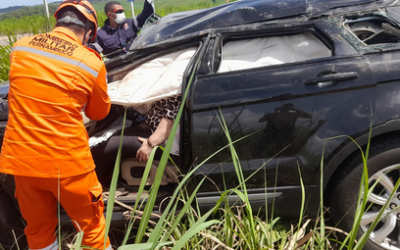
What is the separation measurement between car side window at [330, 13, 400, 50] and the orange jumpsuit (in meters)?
1.60

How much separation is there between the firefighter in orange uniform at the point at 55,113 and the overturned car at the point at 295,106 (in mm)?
400

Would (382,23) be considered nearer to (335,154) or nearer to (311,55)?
(311,55)

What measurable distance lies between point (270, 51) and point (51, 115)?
144 centimetres

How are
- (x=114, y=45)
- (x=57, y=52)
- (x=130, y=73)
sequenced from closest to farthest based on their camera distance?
(x=57, y=52) → (x=130, y=73) → (x=114, y=45)

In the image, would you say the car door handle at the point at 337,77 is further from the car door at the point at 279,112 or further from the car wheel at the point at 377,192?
the car wheel at the point at 377,192

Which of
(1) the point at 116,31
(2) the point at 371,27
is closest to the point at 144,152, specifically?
(2) the point at 371,27

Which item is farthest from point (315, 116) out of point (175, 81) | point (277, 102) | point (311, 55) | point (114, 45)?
point (114, 45)

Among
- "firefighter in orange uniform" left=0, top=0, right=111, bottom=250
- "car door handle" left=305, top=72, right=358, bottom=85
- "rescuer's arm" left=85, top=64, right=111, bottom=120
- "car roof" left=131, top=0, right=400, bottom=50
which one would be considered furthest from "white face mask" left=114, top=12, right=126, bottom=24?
"car door handle" left=305, top=72, right=358, bottom=85

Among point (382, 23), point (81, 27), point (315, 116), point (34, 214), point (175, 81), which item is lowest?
point (34, 214)

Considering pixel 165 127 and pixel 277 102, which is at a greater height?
pixel 277 102

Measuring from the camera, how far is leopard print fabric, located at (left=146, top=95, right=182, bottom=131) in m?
2.12

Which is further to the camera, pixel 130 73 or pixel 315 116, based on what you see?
pixel 130 73

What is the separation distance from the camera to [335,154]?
5.90 feet

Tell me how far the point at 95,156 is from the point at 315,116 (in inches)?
62.2
